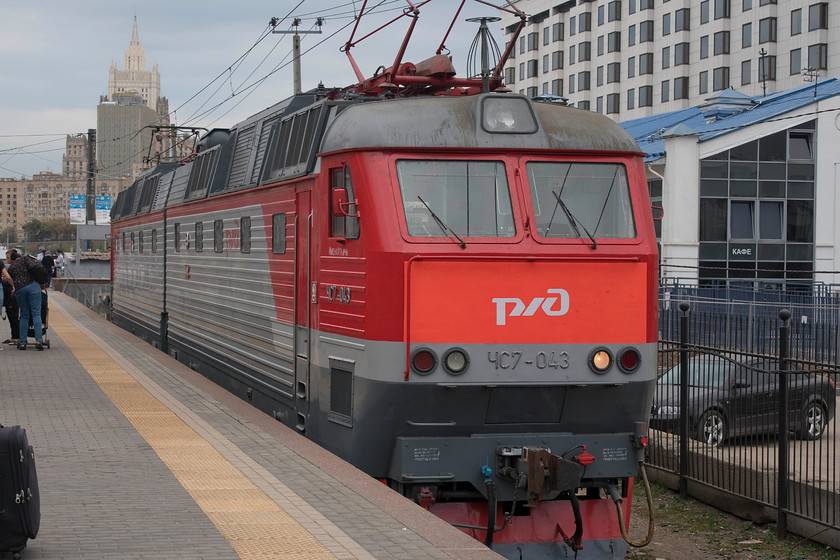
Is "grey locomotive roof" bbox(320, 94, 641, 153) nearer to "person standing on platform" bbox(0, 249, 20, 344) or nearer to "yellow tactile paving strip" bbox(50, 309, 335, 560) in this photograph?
"yellow tactile paving strip" bbox(50, 309, 335, 560)

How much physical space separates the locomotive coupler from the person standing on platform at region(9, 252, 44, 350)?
12.1m

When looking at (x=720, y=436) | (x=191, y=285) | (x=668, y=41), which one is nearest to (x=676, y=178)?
(x=191, y=285)

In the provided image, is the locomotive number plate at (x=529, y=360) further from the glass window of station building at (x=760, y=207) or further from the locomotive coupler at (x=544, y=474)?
the glass window of station building at (x=760, y=207)

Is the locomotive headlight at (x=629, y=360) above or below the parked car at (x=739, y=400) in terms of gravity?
above

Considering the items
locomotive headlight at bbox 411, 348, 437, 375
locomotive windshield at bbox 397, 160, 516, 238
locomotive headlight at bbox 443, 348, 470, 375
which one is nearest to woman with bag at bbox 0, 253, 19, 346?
locomotive windshield at bbox 397, 160, 516, 238

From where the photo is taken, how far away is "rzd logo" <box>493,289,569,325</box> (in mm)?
7785

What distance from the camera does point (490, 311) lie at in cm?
777

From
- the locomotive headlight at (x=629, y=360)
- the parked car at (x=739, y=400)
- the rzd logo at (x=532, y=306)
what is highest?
the rzd logo at (x=532, y=306)

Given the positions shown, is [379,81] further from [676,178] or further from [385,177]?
[676,178]

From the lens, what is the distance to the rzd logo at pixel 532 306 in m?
7.79

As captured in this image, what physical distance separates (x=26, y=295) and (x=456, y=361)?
12.1 metres

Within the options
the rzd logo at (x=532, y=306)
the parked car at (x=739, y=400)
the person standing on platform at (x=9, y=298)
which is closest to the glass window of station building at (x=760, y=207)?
the person standing on platform at (x=9, y=298)

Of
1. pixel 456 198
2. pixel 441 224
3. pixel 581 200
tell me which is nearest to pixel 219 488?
pixel 441 224

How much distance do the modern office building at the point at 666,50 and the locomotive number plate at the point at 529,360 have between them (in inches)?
1775
